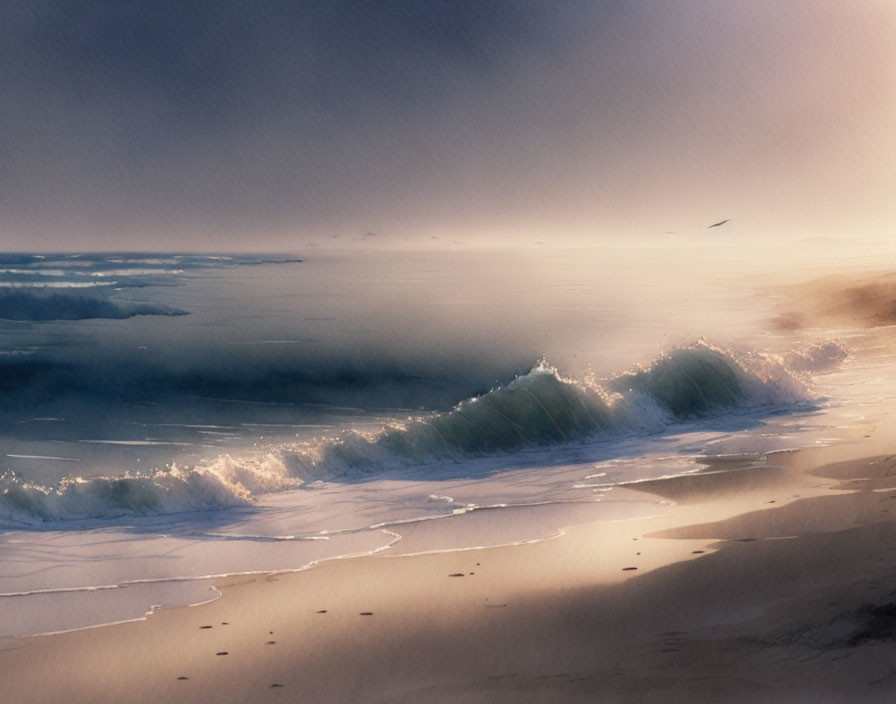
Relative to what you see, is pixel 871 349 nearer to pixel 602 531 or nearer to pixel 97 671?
pixel 602 531

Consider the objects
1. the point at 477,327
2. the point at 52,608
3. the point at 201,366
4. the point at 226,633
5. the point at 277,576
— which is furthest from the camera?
the point at 477,327

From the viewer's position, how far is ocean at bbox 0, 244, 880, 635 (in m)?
7.68

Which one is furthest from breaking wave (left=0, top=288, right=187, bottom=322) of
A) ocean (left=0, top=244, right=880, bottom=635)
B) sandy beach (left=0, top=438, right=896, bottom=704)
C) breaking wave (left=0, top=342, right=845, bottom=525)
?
sandy beach (left=0, top=438, right=896, bottom=704)

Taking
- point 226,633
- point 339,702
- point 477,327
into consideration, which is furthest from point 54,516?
point 477,327

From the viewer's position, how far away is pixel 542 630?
563 cm

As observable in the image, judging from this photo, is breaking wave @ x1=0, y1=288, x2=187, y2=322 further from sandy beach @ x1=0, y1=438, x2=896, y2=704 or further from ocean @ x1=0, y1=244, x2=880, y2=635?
sandy beach @ x1=0, y1=438, x2=896, y2=704

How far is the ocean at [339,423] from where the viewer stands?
25.2 ft

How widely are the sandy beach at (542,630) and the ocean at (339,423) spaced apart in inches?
20.5

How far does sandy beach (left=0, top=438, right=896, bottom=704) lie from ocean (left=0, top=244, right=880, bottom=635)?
0.52 m

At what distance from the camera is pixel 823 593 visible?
5.95 m

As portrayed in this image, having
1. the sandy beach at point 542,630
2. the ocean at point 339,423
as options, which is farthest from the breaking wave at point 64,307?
the sandy beach at point 542,630

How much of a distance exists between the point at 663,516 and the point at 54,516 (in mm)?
4330

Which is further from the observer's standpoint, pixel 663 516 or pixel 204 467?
pixel 204 467

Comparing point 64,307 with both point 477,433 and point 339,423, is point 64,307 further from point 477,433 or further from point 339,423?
point 477,433
